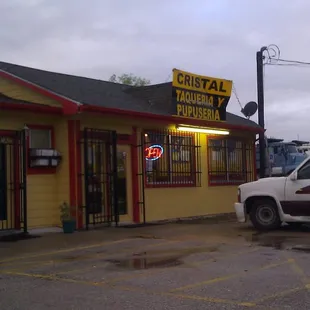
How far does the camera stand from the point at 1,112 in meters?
12.5

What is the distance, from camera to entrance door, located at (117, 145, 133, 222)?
47.9ft

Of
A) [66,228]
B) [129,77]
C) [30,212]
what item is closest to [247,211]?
[66,228]

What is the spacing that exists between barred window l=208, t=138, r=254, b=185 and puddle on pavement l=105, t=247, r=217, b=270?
25.4ft

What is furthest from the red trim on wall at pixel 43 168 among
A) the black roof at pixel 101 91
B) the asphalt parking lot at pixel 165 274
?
the asphalt parking lot at pixel 165 274

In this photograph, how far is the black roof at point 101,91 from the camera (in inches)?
571

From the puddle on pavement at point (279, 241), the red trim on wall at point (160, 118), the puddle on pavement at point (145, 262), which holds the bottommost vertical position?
the puddle on pavement at point (145, 262)

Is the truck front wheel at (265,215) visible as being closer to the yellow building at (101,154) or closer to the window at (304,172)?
the window at (304,172)

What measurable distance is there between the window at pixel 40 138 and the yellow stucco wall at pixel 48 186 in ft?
0.61

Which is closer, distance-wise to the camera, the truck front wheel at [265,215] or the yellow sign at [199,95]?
the truck front wheel at [265,215]

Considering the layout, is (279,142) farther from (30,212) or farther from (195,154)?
(30,212)

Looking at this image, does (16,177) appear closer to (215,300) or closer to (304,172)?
(304,172)

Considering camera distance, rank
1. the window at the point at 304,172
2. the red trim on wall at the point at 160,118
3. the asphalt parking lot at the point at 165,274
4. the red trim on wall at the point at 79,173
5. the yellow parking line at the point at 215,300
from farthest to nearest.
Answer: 1. the red trim on wall at the point at 79,173
2. the red trim on wall at the point at 160,118
3. the window at the point at 304,172
4. the asphalt parking lot at the point at 165,274
5. the yellow parking line at the point at 215,300

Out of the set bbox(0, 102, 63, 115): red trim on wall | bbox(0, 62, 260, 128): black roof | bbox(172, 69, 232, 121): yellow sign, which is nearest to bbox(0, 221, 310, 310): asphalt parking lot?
bbox(0, 102, 63, 115): red trim on wall

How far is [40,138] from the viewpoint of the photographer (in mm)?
13469
